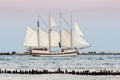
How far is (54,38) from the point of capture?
182375 millimetres

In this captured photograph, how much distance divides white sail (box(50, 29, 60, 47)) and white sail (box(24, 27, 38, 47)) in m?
5.00

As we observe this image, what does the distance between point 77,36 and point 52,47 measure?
12.3 metres

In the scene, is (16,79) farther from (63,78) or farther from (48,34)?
(48,34)

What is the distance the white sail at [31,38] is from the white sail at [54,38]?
5005 millimetres

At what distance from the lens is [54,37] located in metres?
182

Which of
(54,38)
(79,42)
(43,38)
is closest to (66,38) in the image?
(54,38)

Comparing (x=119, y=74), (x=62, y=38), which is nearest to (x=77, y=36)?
(x=62, y=38)

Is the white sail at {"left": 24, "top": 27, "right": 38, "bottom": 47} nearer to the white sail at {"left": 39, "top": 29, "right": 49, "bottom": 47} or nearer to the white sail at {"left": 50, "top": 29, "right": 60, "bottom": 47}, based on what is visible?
the white sail at {"left": 39, "top": 29, "right": 49, "bottom": 47}

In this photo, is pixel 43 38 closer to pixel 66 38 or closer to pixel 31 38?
pixel 31 38

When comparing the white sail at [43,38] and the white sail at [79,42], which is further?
the white sail at [43,38]

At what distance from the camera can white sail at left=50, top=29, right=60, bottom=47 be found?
18138cm

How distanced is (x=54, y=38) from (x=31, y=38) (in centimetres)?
846

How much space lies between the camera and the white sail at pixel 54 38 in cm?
18138

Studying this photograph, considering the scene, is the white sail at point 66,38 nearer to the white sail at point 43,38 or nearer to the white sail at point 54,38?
the white sail at point 54,38
